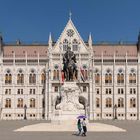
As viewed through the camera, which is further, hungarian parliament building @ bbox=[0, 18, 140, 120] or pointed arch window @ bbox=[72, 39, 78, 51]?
pointed arch window @ bbox=[72, 39, 78, 51]

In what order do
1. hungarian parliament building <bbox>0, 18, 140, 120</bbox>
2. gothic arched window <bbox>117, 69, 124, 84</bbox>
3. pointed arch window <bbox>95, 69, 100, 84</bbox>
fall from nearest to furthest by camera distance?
1. hungarian parliament building <bbox>0, 18, 140, 120</bbox>
2. gothic arched window <bbox>117, 69, 124, 84</bbox>
3. pointed arch window <bbox>95, 69, 100, 84</bbox>

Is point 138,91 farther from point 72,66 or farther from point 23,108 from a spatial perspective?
point 72,66

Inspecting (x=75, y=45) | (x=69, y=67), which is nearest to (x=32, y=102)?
(x=75, y=45)

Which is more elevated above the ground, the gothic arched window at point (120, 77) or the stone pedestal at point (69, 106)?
the gothic arched window at point (120, 77)

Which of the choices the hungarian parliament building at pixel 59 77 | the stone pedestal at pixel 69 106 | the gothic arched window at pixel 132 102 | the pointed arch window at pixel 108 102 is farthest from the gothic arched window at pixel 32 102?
the stone pedestal at pixel 69 106

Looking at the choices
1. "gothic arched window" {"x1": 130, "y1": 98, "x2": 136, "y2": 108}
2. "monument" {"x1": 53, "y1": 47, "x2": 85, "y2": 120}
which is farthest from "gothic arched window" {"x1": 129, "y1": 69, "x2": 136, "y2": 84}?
"monument" {"x1": 53, "y1": 47, "x2": 85, "y2": 120}

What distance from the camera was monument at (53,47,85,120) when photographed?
5850 cm

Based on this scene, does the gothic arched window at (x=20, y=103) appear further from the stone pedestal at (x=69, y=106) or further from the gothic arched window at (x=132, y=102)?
the stone pedestal at (x=69, y=106)

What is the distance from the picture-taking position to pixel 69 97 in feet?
198

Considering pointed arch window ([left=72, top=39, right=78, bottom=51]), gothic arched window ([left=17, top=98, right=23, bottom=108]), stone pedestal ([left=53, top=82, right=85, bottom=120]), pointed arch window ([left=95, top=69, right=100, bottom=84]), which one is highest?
pointed arch window ([left=72, top=39, right=78, bottom=51])

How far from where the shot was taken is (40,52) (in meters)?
124

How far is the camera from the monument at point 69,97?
5850 centimetres

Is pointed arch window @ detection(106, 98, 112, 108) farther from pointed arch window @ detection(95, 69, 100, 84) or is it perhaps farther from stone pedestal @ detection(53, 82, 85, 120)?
stone pedestal @ detection(53, 82, 85, 120)

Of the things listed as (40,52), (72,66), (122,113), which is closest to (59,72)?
(40,52)
